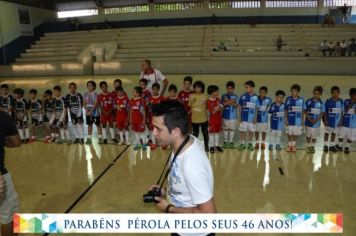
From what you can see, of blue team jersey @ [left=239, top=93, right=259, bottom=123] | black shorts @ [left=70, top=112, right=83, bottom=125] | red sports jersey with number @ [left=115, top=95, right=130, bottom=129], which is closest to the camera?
blue team jersey @ [left=239, top=93, right=259, bottom=123]

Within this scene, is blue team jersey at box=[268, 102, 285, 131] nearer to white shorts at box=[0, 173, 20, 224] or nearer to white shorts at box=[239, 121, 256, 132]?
white shorts at box=[239, 121, 256, 132]

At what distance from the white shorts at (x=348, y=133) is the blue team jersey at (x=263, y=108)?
1566 mm

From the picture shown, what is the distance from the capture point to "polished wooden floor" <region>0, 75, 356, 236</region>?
4.18 meters

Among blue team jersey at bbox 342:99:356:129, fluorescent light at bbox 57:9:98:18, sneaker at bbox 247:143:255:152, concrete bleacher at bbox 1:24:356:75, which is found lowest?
sneaker at bbox 247:143:255:152

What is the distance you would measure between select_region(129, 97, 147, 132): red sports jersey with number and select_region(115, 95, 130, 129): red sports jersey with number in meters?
0.19

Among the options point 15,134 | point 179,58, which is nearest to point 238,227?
point 15,134

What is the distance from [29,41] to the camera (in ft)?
81.6

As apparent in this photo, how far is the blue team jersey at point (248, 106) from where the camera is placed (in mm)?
6465

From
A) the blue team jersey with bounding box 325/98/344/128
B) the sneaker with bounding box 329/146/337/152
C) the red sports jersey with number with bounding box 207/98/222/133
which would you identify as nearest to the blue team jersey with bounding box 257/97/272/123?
the red sports jersey with number with bounding box 207/98/222/133

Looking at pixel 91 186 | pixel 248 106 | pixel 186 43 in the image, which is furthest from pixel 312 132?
pixel 186 43

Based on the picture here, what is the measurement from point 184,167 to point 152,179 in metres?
3.35

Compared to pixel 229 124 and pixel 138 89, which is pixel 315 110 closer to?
pixel 229 124

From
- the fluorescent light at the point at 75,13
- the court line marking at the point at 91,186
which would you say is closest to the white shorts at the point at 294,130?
the court line marking at the point at 91,186

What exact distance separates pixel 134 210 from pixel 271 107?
3778mm
